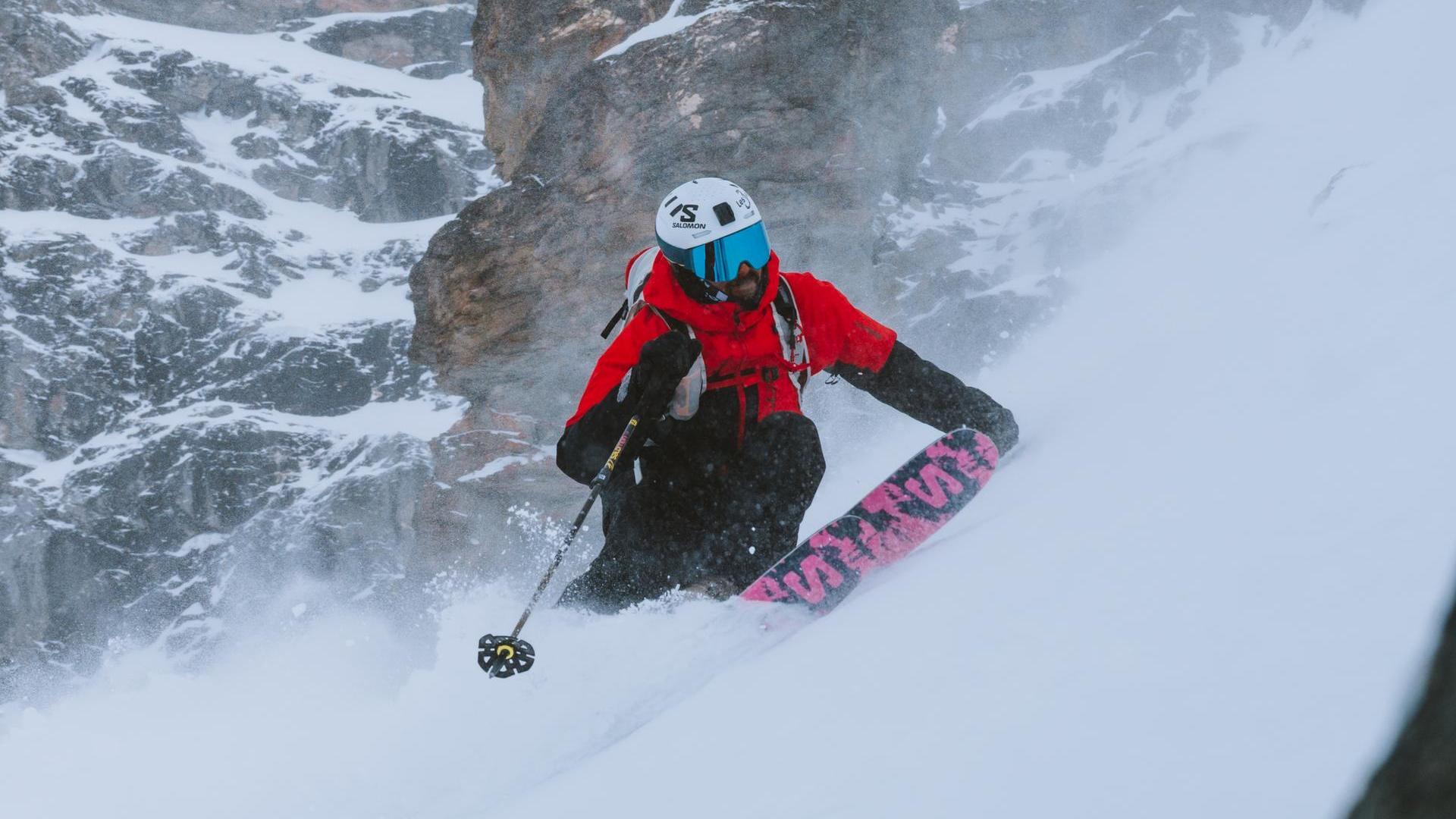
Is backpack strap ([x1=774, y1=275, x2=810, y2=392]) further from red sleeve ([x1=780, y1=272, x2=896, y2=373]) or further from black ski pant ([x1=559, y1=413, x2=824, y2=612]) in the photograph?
black ski pant ([x1=559, y1=413, x2=824, y2=612])

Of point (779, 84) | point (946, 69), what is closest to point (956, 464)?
point (779, 84)

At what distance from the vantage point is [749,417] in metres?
4.91

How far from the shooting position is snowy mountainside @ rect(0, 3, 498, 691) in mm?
68312

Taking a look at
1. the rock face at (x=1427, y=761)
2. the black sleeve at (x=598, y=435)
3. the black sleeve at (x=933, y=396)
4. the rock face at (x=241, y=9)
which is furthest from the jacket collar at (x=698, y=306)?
the rock face at (x=241, y=9)

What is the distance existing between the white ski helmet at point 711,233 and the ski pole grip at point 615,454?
749 mm

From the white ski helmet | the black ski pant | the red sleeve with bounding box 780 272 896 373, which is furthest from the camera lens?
the red sleeve with bounding box 780 272 896 373

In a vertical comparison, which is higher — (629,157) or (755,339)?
(755,339)

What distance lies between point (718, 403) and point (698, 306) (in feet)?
1.60

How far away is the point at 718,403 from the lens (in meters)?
4.88

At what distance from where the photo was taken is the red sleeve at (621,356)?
4672 millimetres

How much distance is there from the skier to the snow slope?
→ 510mm

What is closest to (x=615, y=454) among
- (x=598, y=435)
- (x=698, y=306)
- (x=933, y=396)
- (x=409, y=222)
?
(x=598, y=435)

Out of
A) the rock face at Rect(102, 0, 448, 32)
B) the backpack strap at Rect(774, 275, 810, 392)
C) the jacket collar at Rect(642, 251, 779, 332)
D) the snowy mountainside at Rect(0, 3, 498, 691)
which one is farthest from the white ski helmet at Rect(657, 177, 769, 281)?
the rock face at Rect(102, 0, 448, 32)

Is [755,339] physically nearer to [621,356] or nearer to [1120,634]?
[621,356]
